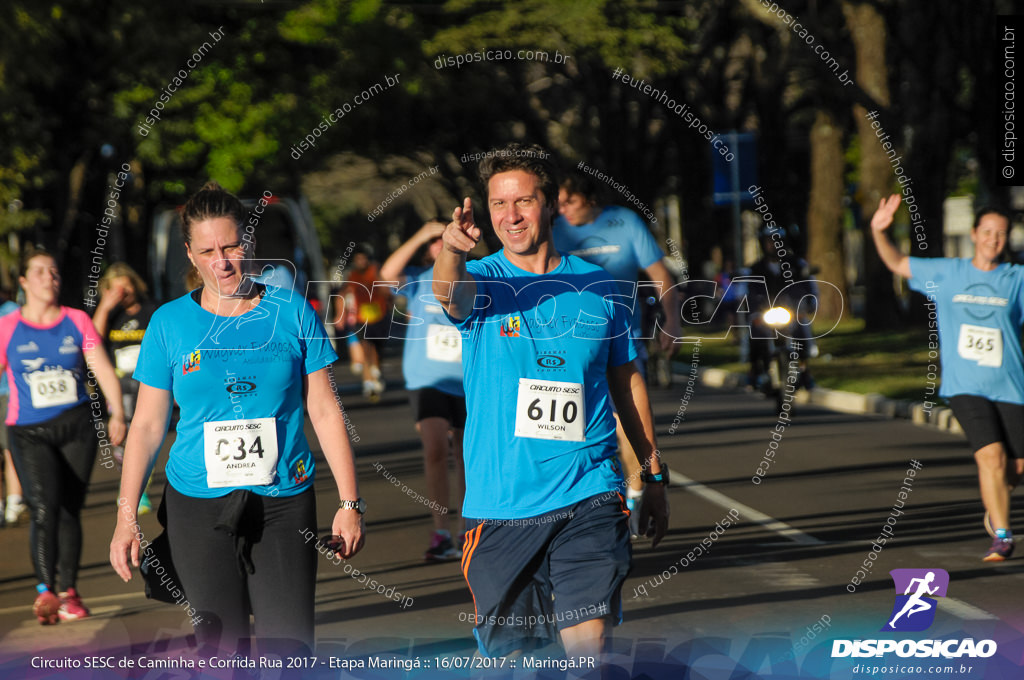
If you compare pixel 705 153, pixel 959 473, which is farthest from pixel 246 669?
pixel 705 153

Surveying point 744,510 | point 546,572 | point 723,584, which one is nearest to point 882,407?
point 744,510

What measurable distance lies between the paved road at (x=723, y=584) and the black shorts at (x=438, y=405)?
0.78 meters

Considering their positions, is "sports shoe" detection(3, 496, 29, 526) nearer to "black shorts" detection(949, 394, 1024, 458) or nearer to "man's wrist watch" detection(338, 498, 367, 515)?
"black shorts" detection(949, 394, 1024, 458)

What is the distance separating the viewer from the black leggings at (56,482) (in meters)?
7.20

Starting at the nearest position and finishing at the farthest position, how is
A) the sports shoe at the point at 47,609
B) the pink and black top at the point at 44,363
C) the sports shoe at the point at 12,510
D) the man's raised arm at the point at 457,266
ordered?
the man's raised arm at the point at 457,266, the sports shoe at the point at 47,609, the pink and black top at the point at 44,363, the sports shoe at the point at 12,510

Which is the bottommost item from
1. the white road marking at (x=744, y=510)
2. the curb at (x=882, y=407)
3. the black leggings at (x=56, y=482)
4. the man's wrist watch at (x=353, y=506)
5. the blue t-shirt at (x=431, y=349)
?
the curb at (x=882, y=407)

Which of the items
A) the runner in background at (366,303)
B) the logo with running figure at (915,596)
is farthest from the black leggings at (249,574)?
the runner in background at (366,303)

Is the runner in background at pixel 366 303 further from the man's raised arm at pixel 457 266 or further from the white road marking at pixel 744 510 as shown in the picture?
the man's raised arm at pixel 457 266

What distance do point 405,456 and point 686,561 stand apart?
224 inches

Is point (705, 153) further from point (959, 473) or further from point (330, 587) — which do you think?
point (330, 587)

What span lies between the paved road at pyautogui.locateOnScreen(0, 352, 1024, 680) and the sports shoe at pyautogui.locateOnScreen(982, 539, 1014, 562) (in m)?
0.08

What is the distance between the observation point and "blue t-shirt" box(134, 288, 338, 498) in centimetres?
448

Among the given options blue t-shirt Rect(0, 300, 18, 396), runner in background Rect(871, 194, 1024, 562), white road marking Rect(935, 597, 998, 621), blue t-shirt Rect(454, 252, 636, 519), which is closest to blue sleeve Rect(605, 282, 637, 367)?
blue t-shirt Rect(454, 252, 636, 519)

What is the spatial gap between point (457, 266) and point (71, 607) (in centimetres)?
366
